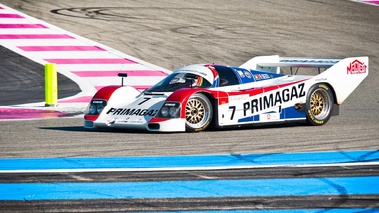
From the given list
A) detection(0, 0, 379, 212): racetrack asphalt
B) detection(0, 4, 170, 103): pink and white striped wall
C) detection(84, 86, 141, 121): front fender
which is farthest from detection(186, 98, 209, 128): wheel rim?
detection(0, 4, 170, 103): pink and white striped wall

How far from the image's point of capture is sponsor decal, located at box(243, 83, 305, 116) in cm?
1254

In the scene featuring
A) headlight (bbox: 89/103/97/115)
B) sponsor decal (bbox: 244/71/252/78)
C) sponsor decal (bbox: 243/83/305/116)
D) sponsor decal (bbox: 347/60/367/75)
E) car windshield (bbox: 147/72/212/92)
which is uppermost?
sponsor decal (bbox: 347/60/367/75)

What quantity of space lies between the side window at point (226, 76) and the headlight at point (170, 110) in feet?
3.48

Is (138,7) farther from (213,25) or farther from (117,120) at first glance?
(117,120)

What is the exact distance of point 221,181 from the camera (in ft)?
26.8

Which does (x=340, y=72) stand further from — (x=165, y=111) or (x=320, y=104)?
(x=165, y=111)

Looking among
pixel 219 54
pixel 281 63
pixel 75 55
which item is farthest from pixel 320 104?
pixel 75 55

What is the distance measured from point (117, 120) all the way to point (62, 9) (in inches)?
619

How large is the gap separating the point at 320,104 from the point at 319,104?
0.03 m

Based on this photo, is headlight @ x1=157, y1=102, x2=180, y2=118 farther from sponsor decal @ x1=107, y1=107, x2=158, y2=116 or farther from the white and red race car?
sponsor decal @ x1=107, y1=107, x2=158, y2=116

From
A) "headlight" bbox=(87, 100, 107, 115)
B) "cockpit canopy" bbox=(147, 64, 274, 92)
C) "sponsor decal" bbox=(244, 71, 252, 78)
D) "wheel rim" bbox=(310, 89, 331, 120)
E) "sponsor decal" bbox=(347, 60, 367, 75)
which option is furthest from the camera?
"sponsor decal" bbox=(347, 60, 367, 75)

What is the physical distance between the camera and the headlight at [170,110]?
11820 millimetres

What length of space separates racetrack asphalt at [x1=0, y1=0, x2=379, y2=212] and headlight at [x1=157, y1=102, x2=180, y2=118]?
33cm

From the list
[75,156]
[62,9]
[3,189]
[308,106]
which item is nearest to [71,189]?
[3,189]
